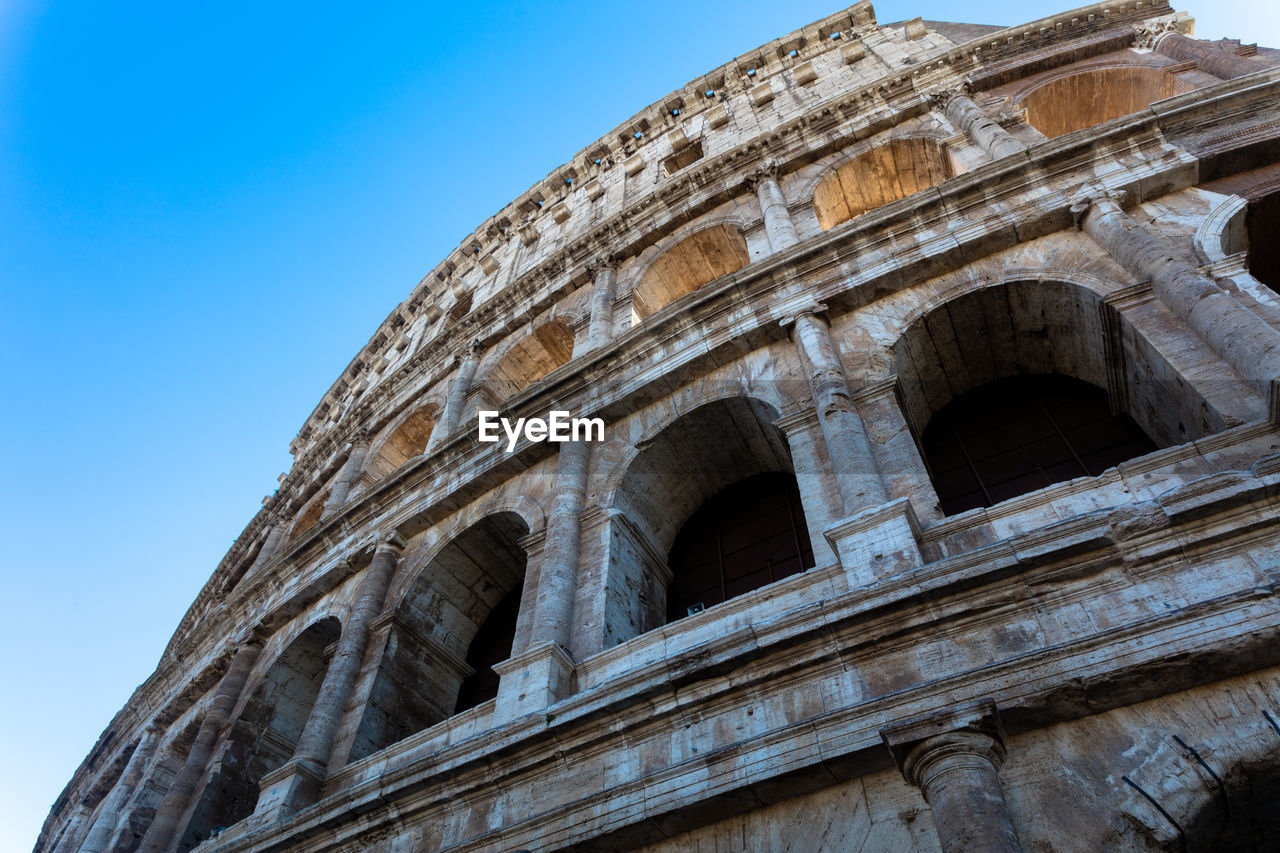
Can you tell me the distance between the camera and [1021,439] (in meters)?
8.40

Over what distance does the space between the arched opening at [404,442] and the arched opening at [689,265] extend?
479cm

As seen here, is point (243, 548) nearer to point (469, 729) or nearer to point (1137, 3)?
point (469, 729)

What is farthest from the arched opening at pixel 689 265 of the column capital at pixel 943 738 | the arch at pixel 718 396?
the column capital at pixel 943 738

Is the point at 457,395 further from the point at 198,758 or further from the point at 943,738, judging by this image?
the point at 943,738

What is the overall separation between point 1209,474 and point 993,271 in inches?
144

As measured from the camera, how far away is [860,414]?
7.82 meters

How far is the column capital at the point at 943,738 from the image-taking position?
4.57m

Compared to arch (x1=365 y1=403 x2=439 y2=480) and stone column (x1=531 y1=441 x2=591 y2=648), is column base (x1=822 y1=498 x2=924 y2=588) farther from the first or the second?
arch (x1=365 y1=403 x2=439 y2=480)

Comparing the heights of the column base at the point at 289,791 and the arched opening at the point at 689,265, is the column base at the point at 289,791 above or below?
below

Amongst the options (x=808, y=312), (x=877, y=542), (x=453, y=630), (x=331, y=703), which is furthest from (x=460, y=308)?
(x=877, y=542)

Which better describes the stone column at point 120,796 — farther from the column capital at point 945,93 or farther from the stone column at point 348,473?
the column capital at point 945,93

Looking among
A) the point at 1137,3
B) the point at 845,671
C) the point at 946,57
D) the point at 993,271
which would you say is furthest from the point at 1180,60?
the point at 845,671

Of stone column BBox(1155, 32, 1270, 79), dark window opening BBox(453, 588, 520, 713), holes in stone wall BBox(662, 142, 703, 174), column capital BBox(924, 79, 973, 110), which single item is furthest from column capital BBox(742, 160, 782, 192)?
dark window opening BBox(453, 588, 520, 713)

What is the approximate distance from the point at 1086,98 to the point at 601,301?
8491 millimetres
